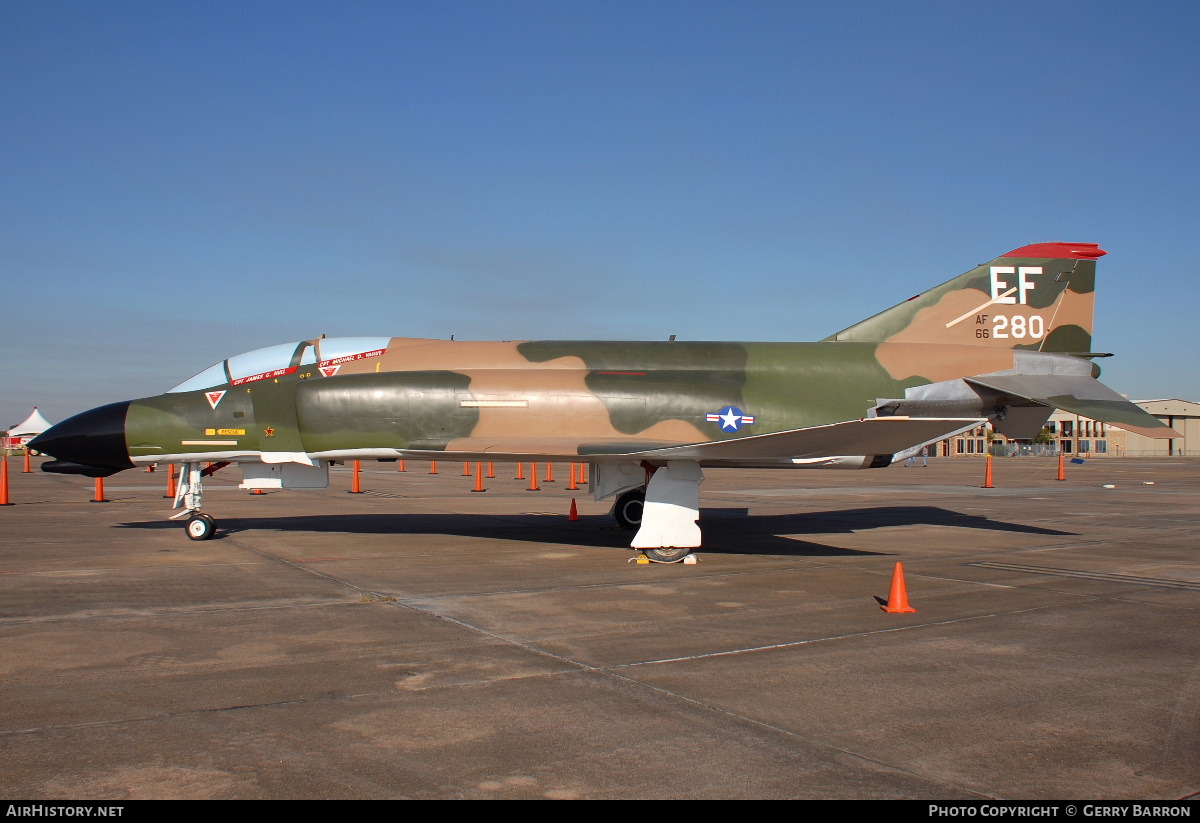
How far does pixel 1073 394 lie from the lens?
A: 43.5 ft

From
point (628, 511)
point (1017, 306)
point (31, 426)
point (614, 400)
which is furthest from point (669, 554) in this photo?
point (31, 426)

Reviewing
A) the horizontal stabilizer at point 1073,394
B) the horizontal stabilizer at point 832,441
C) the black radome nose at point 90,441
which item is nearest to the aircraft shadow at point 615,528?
the horizontal stabilizer at point 832,441

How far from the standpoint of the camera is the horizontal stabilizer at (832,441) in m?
10.5

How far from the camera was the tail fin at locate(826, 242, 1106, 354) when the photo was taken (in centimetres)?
1435

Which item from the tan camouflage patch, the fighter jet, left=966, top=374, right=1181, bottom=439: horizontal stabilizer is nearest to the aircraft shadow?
the fighter jet

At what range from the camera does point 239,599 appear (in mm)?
8773

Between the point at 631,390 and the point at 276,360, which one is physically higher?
the point at 276,360

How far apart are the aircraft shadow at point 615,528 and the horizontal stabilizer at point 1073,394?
334 centimetres

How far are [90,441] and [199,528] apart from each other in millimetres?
2041

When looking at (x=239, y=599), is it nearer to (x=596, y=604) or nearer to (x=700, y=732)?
(x=596, y=604)

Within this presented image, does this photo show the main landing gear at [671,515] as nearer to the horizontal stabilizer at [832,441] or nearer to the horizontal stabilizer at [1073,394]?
the horizontal stabilizer at [832,441]

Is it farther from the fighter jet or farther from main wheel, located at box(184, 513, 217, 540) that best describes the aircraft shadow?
the fighter jet

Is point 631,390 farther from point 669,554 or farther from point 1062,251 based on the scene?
point 1062,251
